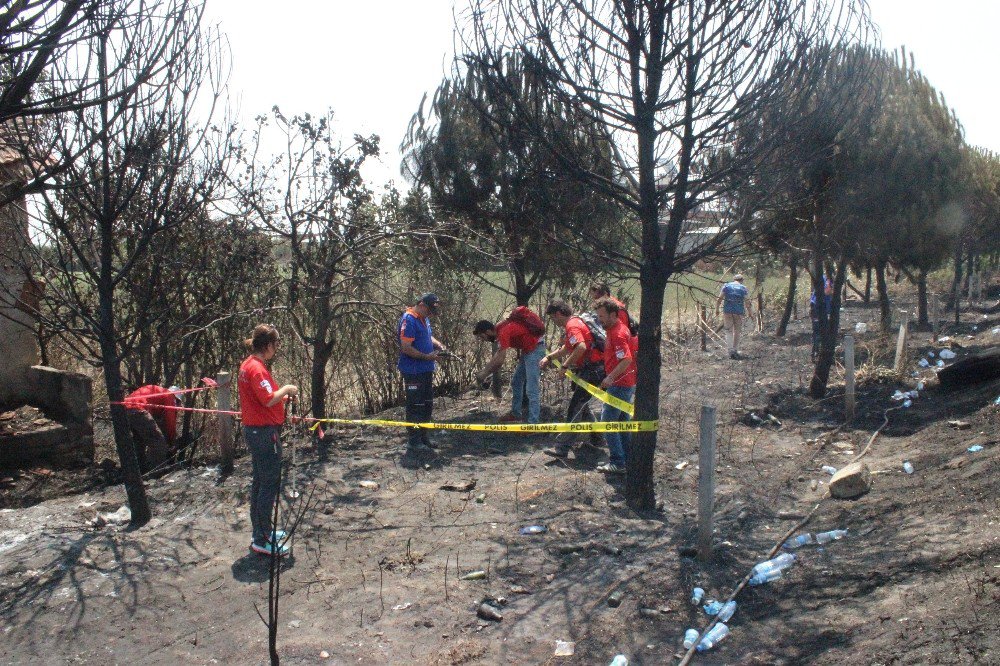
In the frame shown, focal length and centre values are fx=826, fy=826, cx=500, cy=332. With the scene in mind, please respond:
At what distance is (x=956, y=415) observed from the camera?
920cm

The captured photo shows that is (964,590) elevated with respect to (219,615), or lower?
elevated

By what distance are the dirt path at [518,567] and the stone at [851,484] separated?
0.45ft

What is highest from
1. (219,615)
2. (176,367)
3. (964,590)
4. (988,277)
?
(988,277)

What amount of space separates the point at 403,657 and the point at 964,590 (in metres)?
3.01

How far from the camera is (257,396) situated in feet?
19.4

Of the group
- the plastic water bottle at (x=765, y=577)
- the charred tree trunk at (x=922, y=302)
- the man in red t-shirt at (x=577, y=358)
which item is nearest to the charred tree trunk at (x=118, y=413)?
the man in red t-shirt at (x=577, y=358)

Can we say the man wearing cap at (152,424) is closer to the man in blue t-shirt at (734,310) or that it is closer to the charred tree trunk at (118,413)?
the charred tree trunk at (118,413)

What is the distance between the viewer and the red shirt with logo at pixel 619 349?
760 centimetres

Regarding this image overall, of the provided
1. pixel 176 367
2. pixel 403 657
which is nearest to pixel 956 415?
pixel 403 657

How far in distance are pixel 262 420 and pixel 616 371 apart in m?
3.20

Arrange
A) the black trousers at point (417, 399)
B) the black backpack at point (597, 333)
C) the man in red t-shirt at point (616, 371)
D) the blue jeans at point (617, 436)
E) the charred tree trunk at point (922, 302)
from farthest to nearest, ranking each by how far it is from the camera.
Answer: the charred tree trunk at point (922, 302)
the black trousers at point (417, 399)
the black backpack at point (597, 333)
the blue jeans at point (617, 436)
the man in red t-shirt at point (616, 371)

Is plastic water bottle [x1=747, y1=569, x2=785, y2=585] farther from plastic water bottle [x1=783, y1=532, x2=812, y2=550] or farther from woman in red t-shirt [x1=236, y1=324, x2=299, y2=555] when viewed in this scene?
woman in red t-shirt [x1=236, y1=324, x2=299, y2=555]

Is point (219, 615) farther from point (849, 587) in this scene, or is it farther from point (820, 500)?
point (820, 500)

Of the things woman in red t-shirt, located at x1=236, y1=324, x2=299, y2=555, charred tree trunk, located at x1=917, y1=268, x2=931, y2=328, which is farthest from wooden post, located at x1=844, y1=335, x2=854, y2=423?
charred tree trunk, located at x1=917, y1=268, x2=931, y2=328
